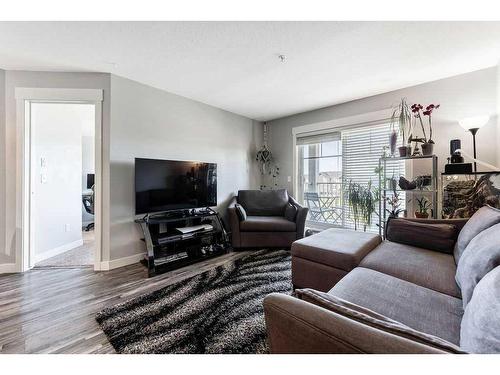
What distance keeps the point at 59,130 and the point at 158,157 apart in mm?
1575

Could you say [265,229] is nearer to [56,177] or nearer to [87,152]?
[56,177]

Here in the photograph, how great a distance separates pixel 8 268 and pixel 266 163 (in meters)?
4.01

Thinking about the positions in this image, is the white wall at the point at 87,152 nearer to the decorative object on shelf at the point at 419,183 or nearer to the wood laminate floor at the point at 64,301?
the wood laminate floor at the point at 64,301

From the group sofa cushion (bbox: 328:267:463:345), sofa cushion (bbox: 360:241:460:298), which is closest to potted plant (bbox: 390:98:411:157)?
sofa cushion (bbox: 360:241:460:298)

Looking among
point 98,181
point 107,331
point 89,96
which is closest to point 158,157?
point 98,181

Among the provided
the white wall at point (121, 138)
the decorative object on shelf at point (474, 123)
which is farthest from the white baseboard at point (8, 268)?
the decorative object on shelf at point (474, 123)

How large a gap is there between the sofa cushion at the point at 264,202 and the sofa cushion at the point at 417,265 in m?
2.01

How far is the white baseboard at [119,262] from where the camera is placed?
254 centimetres

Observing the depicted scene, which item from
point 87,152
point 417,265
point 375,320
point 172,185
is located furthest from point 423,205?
point 87,152

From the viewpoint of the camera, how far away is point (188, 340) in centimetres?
140

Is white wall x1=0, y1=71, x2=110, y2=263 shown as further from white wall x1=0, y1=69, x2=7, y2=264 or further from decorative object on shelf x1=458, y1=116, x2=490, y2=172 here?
decorative object on shelf x1=458, y1=116, x2=490, y2=172

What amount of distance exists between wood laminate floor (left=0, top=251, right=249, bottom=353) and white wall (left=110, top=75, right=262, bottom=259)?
464 millimetres

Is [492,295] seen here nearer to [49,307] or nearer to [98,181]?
[49,307]
